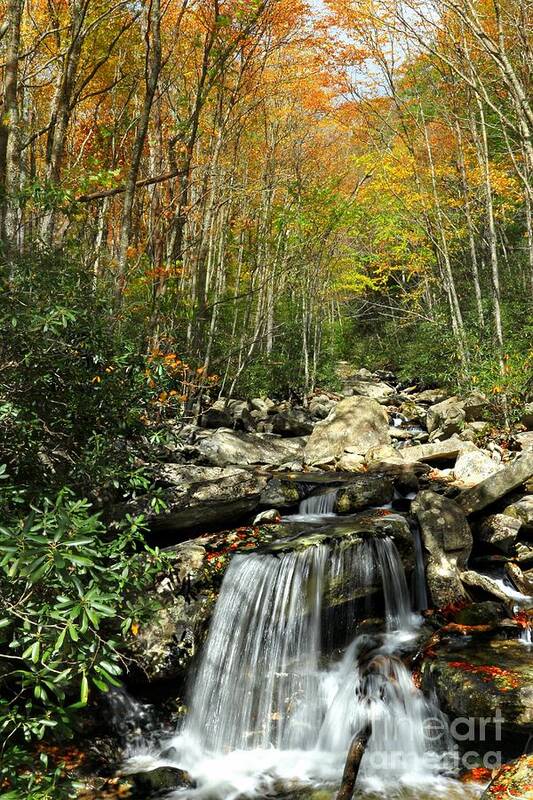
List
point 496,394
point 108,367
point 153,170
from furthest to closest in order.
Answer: point 496,394 < point 153,170 < point 108,367

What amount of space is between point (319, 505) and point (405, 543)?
1987 millimetres

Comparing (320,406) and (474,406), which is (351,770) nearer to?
(474,406)

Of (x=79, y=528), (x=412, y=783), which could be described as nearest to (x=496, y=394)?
(x=412, y=783)

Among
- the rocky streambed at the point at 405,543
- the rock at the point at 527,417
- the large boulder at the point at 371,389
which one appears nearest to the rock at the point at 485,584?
the rocky streambed at the point at 405,543

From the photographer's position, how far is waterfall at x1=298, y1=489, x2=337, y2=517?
8516 millimetres

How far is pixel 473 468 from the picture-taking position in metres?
9.41

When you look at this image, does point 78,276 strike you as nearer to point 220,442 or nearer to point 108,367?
point 108,367

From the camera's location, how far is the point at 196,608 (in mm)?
5953

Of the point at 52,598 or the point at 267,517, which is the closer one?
the point at 52,598

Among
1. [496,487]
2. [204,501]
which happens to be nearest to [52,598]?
[204,501]

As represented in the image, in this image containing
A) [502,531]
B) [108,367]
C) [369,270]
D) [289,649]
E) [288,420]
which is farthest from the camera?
[369,270]

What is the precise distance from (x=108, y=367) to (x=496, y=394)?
838 centimetres

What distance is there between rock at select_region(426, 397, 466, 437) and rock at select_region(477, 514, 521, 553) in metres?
4.45

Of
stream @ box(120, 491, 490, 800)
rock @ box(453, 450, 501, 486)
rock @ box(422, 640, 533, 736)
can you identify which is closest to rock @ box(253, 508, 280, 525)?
stream @ box(120, 491, 490, 800)
